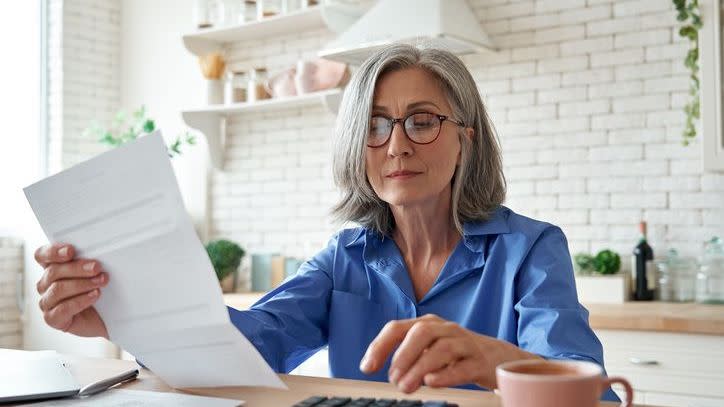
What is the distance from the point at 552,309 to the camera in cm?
151

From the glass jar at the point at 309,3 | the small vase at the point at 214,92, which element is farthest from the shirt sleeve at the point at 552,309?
the small vase at the point at 214,92

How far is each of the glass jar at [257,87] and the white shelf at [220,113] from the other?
6 centimetres

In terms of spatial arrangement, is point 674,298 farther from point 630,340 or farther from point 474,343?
point 474,343

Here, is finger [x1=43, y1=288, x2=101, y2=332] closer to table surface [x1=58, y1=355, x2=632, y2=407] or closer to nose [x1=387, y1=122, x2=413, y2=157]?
table surface [x1=58, y1=355, x2=632, y2=407]

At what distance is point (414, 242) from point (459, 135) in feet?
0.88

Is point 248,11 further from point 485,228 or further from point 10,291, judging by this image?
point 485,228

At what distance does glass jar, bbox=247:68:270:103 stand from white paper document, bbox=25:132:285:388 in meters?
3.30

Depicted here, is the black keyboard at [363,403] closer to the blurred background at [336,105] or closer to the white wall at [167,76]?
the blurred background at [336,105]

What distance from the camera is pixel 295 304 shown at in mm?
1758

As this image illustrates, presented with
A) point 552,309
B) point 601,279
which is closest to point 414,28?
point 601,279

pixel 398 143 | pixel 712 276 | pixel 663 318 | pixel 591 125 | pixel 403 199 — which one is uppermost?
pixel 591 125

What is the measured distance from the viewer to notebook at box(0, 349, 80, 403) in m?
1.22

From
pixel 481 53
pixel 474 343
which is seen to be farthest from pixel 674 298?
pixel 474 343

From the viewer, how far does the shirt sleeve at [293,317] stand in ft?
5.42
